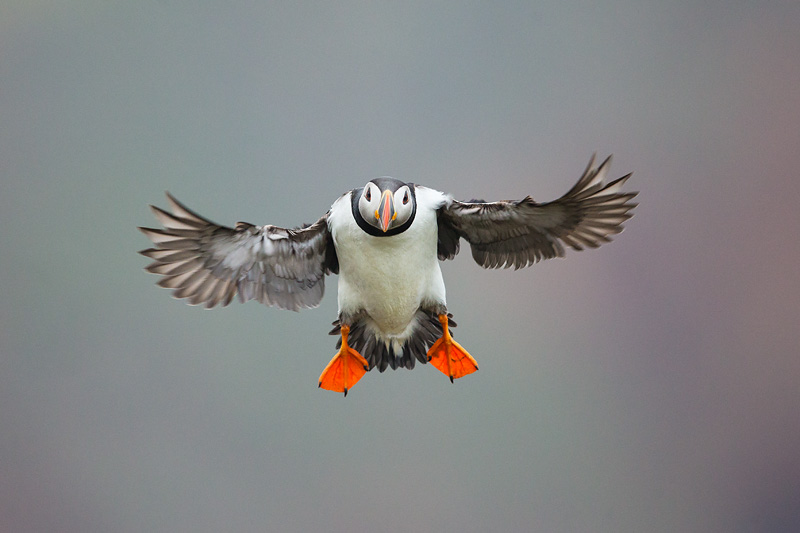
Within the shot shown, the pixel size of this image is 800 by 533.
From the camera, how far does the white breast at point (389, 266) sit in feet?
7.86

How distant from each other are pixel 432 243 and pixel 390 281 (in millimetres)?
221

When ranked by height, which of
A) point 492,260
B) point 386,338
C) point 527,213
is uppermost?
point 527,213

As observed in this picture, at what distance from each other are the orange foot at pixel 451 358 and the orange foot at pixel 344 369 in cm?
28

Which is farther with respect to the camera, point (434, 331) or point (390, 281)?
point (434, 331)

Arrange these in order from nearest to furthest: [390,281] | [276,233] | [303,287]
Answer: [390,281]
[276,233]
[303,287]

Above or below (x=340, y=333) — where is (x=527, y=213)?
above

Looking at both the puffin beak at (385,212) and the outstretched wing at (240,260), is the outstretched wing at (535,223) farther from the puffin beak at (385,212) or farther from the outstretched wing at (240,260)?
the outstretched wing at (240,260)

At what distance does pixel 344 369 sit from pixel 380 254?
20.9 inches

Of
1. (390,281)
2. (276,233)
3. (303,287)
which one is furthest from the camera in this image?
(303,287)

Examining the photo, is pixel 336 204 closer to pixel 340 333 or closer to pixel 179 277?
pixel 340 333

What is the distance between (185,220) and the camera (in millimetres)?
2477

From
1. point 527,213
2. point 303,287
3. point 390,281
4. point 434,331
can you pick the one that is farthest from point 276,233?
A: point 527,213

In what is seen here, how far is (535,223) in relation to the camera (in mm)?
2643

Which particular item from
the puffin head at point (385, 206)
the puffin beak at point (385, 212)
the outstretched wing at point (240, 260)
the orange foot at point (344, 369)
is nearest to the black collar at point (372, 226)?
the puffin head at point (385, 206)
